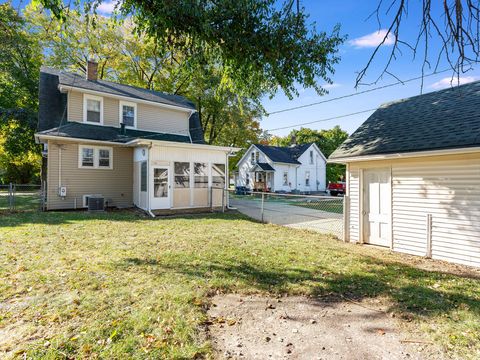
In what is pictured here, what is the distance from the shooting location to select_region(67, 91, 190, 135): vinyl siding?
553 inches

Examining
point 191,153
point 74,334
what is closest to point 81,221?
point 191,153

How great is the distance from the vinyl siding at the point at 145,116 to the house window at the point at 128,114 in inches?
7.3

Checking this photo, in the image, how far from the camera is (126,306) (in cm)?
351

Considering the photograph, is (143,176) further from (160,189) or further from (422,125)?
(422,125)

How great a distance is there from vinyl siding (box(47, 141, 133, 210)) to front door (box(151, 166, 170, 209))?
2.94 metres

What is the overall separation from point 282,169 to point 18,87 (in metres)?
24.4

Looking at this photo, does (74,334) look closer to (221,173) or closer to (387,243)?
(387,243)

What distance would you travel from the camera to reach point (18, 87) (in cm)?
2072

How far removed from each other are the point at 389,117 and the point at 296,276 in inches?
269

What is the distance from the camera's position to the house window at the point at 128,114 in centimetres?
1534

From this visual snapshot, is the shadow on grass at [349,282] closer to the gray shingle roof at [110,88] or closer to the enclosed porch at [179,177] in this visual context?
the enclosed porch at [179,177]

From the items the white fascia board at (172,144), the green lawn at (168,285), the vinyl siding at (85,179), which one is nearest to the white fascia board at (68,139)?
the vinyl siding at (85,179)

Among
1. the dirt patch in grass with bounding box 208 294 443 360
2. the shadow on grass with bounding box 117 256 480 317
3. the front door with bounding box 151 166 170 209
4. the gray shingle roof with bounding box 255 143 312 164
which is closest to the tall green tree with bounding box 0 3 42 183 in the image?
the front door with bounding box 151 166 170 209

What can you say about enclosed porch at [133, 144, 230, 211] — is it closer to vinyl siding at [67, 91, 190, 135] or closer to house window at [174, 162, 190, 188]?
house window at [174, 162, 190, 188]
